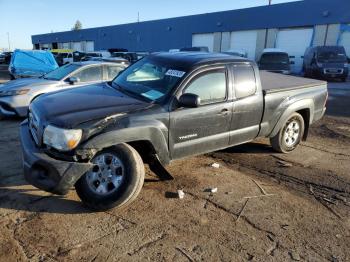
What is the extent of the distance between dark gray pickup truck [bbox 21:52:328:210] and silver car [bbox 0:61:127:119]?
11.6ft

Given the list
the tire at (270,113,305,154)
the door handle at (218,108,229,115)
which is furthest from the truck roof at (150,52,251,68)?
the tire at (270,113,305,154)

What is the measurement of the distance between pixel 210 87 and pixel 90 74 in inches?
200

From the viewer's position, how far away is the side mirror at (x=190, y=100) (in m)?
4.00

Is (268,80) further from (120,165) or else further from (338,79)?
(338,79)

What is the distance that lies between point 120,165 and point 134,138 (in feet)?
1.12

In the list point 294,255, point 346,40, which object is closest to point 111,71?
point 294,255

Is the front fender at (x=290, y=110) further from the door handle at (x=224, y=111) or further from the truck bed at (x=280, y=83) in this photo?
the door handle at (x=224, y=111)

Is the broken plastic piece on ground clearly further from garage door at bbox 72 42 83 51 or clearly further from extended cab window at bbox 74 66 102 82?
garage door at bbox 72 42 83 51

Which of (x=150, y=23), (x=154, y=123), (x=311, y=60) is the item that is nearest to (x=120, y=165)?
(x=154, y=123)

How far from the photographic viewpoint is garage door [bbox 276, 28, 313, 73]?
2681 cm

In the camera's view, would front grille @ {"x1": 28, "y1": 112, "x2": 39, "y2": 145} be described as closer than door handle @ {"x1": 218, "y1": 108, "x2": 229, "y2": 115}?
Yes

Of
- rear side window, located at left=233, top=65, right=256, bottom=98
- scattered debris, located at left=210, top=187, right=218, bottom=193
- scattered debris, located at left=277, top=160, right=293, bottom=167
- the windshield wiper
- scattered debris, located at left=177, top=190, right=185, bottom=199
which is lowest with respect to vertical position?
scattered debris, located at left=277, top=160, right=293, bottom=167

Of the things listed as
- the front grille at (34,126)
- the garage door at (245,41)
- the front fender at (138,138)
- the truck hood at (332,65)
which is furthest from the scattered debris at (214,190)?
the garage door at (245,41)

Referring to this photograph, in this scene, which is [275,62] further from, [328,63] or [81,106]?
[81,106]
